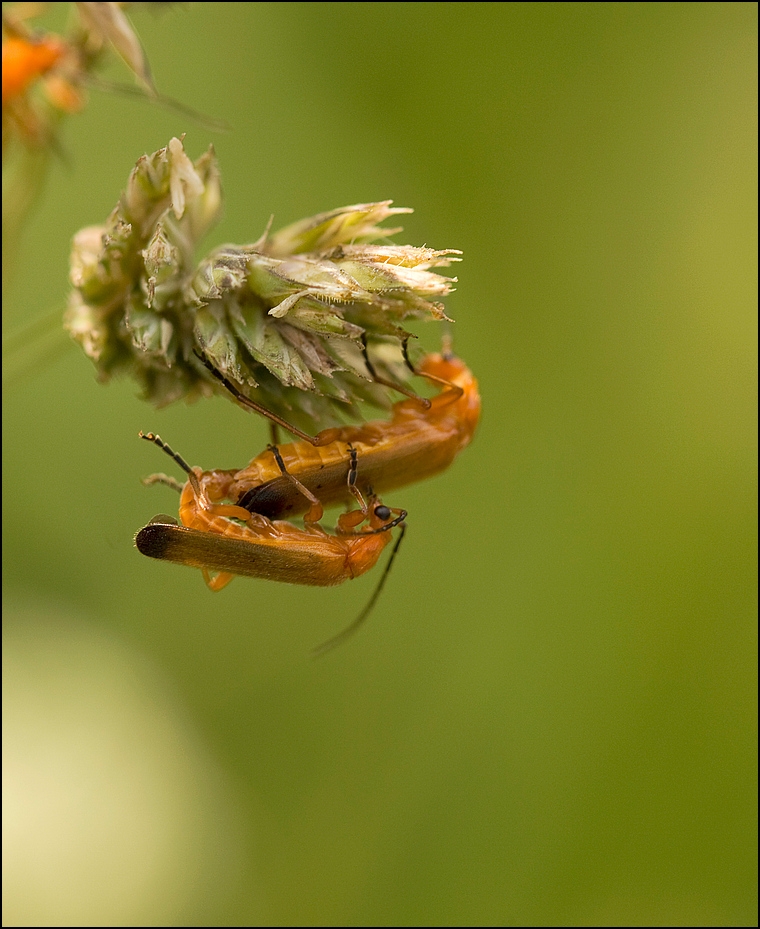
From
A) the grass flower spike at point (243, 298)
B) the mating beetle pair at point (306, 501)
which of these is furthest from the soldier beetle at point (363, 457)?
the grass flower spike at point (243, 298)

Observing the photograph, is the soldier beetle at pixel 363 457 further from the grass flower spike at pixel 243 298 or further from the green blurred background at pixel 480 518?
the green blurred background at pixel 480 518

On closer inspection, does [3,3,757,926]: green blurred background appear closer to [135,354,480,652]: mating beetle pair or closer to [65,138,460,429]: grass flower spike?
[135,354,480,652]: mating beetle pair

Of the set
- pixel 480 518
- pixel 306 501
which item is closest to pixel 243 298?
pixel 306 501

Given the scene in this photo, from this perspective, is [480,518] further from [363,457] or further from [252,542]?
[252,542]

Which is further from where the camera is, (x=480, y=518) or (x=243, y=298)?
(x=480, y=518)

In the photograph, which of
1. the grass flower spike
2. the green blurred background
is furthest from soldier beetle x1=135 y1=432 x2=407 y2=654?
the green blurred background
